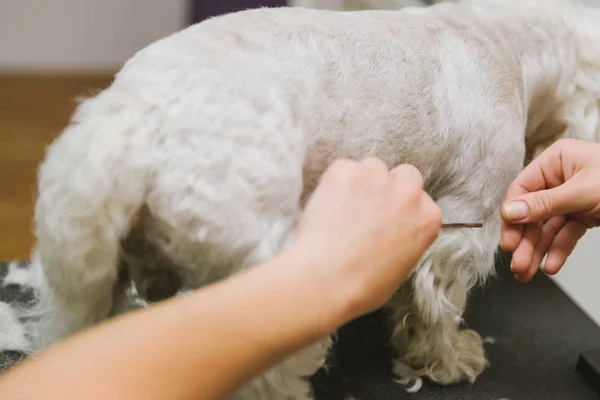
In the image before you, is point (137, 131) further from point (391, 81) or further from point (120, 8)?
point (120, 8)

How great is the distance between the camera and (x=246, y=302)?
436mm

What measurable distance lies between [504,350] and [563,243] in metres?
0.31

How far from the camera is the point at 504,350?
38.6 inches

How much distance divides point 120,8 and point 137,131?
1.72m

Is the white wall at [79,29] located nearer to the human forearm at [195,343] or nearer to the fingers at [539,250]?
the fingers at [539,250]

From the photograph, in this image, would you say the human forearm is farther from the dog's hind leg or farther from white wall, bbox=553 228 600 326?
white wall, bbox=553 228 600 326

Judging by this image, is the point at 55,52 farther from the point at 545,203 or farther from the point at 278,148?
the point at 545,203

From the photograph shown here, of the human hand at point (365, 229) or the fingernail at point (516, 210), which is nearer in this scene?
the human hand at point (365, 229)

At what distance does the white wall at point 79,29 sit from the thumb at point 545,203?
174 centimetres

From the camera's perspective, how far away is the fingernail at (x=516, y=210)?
0.64 meters

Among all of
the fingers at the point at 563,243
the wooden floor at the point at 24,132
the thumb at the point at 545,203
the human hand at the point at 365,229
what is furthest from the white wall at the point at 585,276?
the wooden floor at the point at 24,132

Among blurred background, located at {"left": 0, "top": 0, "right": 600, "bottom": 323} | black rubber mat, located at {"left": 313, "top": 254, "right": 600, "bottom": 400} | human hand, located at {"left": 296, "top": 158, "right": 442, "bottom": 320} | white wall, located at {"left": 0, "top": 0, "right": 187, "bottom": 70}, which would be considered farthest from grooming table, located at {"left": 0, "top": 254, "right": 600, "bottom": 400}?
white wall, located at {"left": 0, "top": 0, "right": 187, "bottom": 70}

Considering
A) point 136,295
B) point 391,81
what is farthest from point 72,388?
point 391,81

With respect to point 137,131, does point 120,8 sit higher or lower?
lower
